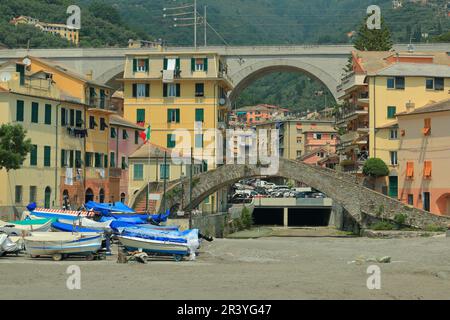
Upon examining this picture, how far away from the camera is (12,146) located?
6231 centimetres

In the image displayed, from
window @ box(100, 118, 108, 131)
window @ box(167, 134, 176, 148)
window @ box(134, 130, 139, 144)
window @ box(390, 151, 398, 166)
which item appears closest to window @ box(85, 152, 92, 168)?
window @ box(100, 118, 108, 131)

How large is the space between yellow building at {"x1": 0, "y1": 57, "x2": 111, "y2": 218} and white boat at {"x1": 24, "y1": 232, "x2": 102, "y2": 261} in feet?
68.5

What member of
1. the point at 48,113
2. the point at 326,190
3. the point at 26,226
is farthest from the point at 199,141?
the point at 26,226

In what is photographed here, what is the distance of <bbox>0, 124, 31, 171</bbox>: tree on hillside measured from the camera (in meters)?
61.5

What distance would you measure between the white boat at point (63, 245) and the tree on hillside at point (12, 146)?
1695 cm

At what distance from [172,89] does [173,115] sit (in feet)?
8.46

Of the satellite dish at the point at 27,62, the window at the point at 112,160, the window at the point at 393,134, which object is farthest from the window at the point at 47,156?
the window at the point at 393,134

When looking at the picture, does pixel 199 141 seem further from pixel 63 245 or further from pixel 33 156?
pixel 63 245

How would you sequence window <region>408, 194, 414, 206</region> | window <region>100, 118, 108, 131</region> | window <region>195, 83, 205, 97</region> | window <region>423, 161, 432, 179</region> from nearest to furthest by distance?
window <region>423, 161, 432, 179</region>
window <region>408, 194, 414, 206</region>
window <region>100, 118, 108, 131</region>
window <region>195, 83, 205, 97</region>

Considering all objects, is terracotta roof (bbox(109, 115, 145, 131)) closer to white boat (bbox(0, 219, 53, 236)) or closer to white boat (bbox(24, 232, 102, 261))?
white boat (bbox(0, 219, 53, 236))

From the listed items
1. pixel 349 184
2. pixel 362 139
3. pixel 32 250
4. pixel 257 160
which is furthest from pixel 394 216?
pixel 32 250

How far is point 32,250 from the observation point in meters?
45.5

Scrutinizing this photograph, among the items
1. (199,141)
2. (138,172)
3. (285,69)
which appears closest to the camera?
(138,172)
